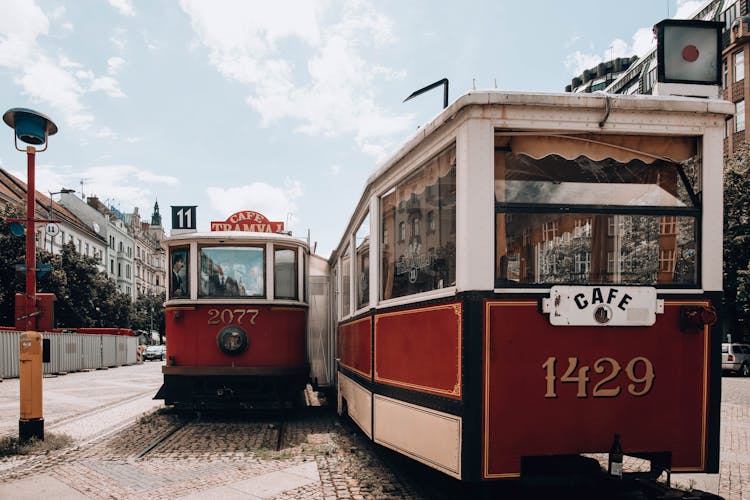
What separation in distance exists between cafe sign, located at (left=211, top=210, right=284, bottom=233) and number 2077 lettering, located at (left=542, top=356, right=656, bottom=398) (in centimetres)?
882

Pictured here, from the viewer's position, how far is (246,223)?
1300 centimetres

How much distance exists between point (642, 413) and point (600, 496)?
1.11m

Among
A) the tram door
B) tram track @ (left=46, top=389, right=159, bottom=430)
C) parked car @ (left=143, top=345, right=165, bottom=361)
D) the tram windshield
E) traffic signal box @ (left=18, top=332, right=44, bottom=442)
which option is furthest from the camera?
parked car @ (left=143, top=345, right=165, bottom=361)

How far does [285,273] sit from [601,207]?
20.6ft

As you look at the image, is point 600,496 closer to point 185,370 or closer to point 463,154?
point 463,154

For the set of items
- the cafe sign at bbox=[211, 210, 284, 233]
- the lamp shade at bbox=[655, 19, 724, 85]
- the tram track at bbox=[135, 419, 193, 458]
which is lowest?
the tram track at bbox=[135, 419, 193, 458]

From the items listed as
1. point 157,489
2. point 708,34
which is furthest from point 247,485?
point 708,34

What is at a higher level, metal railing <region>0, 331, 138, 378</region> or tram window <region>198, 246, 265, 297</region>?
tram window <region>198, 246, 265, 297</region>

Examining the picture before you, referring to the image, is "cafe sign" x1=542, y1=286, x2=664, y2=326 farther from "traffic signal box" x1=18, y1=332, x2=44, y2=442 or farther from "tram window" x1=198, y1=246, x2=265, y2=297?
"tram window" x1=198, y1=246, x2=265, y2=297

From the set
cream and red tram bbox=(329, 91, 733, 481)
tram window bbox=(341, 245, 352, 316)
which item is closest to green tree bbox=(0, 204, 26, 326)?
tram window bbox=(341, 245, 352, 316)

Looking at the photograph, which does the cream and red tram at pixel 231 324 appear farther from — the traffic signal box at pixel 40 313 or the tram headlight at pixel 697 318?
the tram headlight at pixel 697 318

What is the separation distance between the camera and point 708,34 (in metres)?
4.76

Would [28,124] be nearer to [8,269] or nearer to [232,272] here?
[232,272]

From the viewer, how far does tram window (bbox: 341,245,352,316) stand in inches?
311
